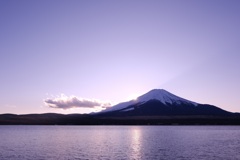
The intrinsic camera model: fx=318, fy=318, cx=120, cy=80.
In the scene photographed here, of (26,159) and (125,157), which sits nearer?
(26,159)

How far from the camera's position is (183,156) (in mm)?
56125

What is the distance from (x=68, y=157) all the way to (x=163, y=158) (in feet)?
53.7

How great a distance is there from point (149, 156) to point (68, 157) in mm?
14404

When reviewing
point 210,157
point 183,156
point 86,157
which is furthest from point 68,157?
point 210,157

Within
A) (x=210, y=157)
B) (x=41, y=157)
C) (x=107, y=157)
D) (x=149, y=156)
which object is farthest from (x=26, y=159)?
(x=210, y=157)

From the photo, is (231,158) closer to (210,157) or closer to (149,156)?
(210,157)

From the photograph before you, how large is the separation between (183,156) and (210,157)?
15.0ft

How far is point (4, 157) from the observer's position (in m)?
54.5

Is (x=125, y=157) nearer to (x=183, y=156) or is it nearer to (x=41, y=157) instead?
(x=183, y=156)

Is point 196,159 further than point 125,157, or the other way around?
point 125,157

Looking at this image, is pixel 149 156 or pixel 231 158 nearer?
Result: pixel 231 158

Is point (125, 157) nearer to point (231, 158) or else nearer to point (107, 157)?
point (107, 157)

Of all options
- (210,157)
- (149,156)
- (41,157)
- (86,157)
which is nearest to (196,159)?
→ (210,157)

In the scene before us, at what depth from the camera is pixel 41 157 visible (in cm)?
5584
